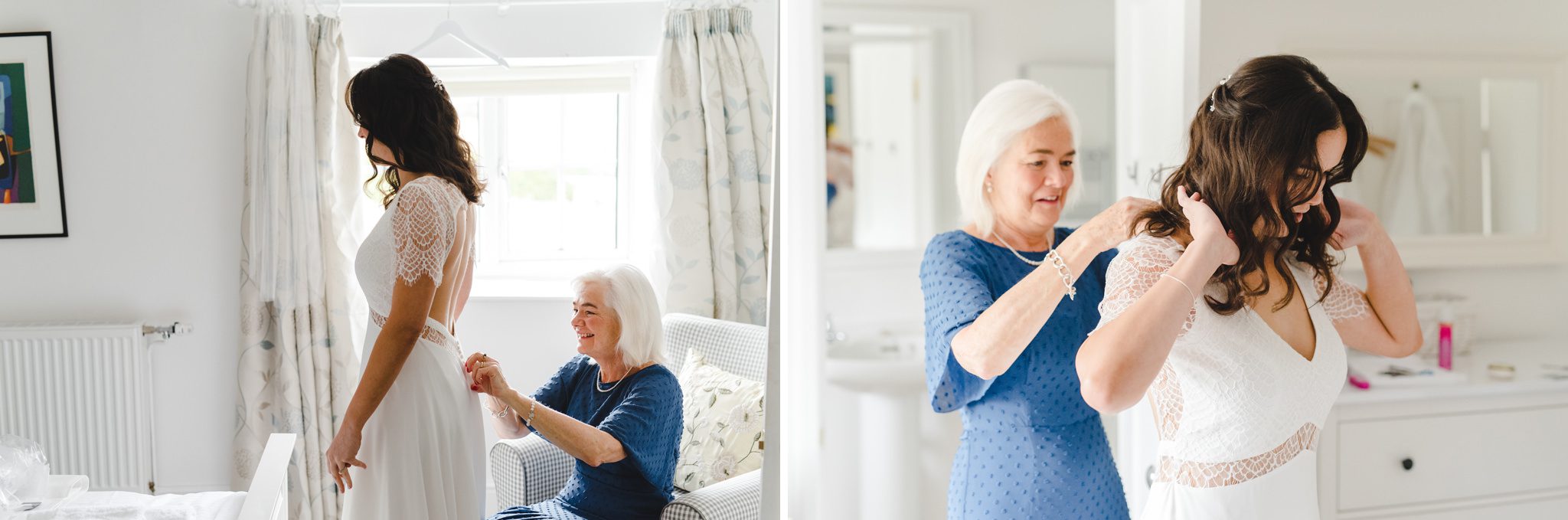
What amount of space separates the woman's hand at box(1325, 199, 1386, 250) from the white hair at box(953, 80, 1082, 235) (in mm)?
321

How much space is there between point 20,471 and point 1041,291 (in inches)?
42.5

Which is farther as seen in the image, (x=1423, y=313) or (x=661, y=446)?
(x=1423, y=313)

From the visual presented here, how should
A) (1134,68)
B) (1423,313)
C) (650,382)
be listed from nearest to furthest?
(650,382), (1134,68), (1423,313)

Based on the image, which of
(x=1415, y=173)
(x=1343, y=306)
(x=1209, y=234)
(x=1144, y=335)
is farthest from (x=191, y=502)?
(x=1415, y=173)

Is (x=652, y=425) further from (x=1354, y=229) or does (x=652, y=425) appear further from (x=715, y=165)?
(x=1354, y=229)

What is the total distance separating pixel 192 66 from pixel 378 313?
31cm

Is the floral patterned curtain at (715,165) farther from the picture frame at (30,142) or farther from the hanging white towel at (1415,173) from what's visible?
the hanging white towel at (1415,173)

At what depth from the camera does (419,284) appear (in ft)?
2.90

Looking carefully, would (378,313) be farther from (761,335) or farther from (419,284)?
(761,335)

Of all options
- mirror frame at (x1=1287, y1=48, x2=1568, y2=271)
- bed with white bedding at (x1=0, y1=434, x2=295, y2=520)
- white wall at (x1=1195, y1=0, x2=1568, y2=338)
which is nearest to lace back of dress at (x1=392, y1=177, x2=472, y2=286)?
bed with white bedding at (x1=0, y1=434, x2=295, y2=520)

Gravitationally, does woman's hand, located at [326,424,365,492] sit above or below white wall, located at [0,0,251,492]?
below

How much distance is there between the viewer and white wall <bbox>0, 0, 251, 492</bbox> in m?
0.91

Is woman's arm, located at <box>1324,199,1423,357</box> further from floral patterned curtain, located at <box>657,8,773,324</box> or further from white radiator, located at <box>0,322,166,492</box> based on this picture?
white radiator, located at <box>0,322,166,492</box>

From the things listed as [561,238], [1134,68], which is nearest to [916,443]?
[1134,68]
